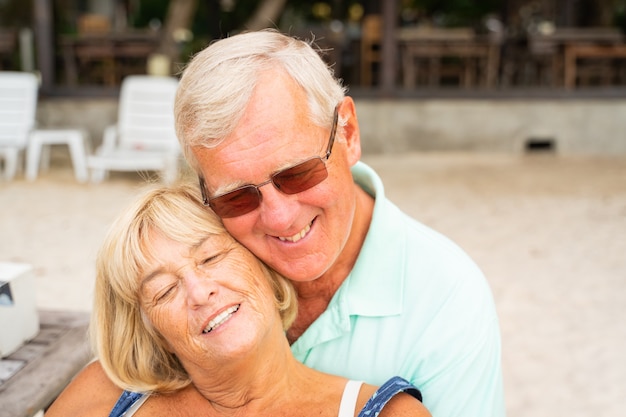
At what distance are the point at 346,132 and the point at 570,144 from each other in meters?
8.65

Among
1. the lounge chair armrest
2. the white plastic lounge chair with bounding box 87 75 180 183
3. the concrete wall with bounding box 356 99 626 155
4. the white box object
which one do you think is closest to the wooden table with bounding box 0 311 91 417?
the white box object

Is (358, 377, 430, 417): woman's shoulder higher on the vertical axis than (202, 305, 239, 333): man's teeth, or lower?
lower

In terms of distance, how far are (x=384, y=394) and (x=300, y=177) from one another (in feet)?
1.61

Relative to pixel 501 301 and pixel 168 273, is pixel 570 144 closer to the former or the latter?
pixel 501 301

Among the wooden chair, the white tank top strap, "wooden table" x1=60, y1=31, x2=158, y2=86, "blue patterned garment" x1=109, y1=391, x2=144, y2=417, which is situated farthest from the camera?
the wooden chair

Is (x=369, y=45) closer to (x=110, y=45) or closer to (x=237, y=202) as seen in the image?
(x=110, y=45)

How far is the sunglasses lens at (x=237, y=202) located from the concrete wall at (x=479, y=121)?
7940mm

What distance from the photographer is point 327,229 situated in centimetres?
151

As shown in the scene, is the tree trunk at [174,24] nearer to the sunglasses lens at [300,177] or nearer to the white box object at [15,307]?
the white box object at [15,307]

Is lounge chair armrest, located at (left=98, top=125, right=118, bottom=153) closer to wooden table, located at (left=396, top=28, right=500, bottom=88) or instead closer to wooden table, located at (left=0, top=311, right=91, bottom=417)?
wooden table, located at (left=396, top=28, right=500, bottom=88)

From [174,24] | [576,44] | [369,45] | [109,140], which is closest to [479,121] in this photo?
[576,44]

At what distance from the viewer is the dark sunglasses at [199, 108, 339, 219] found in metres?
1.41

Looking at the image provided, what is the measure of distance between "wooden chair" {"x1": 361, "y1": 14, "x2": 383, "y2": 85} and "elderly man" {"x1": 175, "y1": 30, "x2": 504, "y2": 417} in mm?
9555

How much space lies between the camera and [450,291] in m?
1.50
